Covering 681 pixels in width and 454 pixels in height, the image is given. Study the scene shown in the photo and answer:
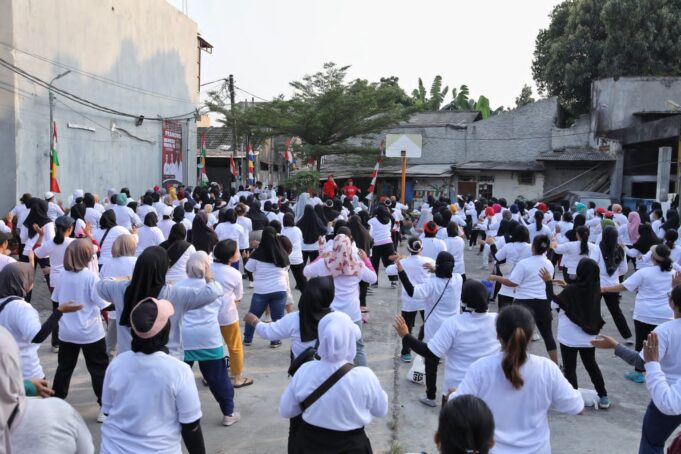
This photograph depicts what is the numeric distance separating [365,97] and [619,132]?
10323 mm

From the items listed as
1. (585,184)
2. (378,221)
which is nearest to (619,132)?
(585,184)

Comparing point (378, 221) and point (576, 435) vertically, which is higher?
point (378, 221)

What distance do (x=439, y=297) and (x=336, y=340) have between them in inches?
104

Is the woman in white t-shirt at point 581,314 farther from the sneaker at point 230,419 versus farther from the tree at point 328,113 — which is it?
the tree at point 328,113

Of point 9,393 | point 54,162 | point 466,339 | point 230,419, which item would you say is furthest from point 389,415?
point 54,162

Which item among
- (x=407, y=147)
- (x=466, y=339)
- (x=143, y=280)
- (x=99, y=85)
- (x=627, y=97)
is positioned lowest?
(x=466, y=339)

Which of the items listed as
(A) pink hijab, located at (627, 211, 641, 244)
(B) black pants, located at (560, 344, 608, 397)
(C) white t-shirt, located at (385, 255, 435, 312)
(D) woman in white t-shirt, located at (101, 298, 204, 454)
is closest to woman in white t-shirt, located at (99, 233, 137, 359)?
(D) woman in white t-shirt, located at (101, 298, 204, 454)

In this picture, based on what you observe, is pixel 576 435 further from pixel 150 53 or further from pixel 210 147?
pixel 210 147

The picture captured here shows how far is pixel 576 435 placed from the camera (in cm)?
507

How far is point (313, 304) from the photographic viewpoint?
3955 millimetres

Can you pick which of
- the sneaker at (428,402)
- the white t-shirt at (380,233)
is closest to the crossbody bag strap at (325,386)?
the sneaker at (428,402)

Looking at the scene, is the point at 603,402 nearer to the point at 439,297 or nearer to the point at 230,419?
the point at 439,297

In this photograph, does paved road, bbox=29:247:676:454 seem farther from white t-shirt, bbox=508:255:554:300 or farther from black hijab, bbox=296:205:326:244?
black hijab, bbox=296:205:326:244

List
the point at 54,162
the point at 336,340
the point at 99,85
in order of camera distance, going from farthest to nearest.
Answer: the point at 99,85 → the point at 54,162 → the point at 336,340
